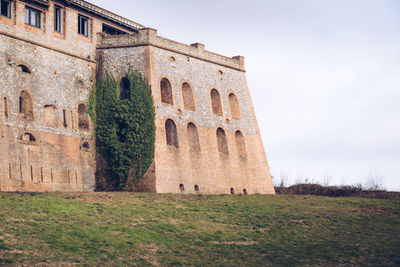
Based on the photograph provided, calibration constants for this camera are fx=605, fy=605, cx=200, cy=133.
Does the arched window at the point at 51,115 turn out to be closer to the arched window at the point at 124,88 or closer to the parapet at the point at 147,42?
the arched window at the point at 124,88

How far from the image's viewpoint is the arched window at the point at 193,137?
141 ft

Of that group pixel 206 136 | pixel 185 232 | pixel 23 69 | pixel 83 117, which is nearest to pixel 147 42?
pixel 83 117

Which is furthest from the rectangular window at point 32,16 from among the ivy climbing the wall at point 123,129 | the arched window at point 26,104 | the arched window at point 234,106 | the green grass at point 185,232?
the arched window at point 234,106

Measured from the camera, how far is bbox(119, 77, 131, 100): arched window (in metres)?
41.0

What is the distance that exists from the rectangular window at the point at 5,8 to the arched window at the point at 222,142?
689 inches

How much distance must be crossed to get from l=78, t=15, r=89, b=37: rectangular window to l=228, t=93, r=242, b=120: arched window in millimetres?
12870

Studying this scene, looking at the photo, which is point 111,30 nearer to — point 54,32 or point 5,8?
point 54,32

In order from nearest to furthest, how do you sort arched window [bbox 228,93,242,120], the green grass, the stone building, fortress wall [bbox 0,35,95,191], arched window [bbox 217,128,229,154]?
the green grass < fortress wall [bbox 0,35,95,191] < the stone building < arched window [bbox 217,128,229,154] < arched window [bbox 228,93,242,120]

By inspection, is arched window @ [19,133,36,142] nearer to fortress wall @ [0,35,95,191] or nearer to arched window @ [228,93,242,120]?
fortress wall @ [0,35,95,191]

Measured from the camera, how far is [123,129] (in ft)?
128

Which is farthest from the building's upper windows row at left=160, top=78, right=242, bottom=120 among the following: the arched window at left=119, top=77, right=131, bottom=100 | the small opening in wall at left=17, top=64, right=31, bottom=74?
the small opening in wall at left=17, top=64, right=31, bottom=74

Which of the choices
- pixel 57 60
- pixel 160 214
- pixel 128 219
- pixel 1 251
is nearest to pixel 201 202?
pixel 160 214

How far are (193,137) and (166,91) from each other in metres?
3.80

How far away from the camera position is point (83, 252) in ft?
77.2
